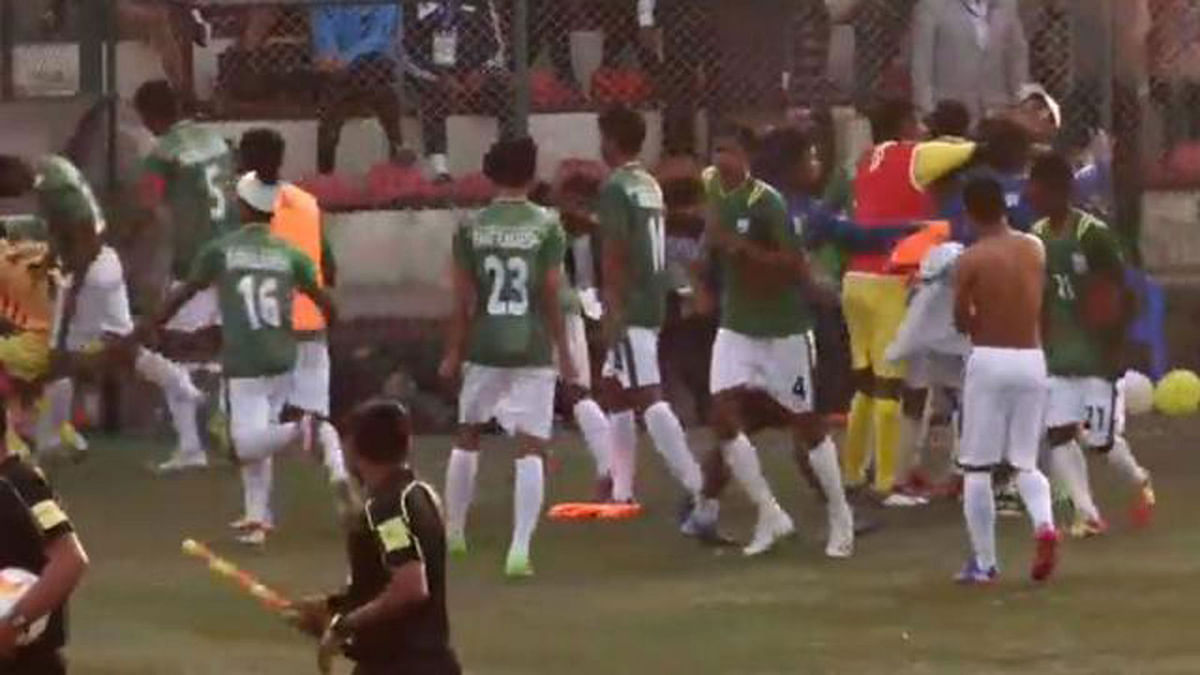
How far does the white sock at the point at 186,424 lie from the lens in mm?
19641

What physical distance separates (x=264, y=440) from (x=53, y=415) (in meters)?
3.72

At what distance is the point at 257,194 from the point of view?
16500 mm

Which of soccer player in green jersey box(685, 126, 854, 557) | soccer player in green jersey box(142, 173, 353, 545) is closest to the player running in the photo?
soccer player in green jersey box(685, 126, 854, 557)

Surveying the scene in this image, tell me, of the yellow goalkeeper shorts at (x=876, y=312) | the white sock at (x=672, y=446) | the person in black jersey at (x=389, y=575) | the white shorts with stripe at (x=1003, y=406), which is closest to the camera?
the person in black jersey at (x=389, y=575)

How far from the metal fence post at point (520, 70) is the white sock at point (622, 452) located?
15.4 ft

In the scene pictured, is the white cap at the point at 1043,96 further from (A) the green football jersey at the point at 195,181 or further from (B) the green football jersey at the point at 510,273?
(A) the green football jersey at the point at 195,181

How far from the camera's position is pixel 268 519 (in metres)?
17.1

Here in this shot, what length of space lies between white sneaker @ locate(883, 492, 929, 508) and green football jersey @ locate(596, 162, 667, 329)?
1.55 meters

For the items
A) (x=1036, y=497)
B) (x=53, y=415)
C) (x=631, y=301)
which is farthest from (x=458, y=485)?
(x=53, y=415)

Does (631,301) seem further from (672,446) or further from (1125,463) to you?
(1125,463)

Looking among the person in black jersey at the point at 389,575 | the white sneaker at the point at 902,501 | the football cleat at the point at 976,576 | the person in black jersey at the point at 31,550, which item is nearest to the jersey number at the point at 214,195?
the white sneaker at the point at 902,501

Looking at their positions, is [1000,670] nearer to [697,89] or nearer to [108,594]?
[108,594]

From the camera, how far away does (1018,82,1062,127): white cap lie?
19297 mm

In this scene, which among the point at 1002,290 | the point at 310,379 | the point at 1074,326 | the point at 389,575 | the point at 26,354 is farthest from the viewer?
the point at 26,354
